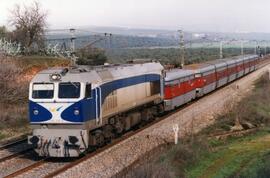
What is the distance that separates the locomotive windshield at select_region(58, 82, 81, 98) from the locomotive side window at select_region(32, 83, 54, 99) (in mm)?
383

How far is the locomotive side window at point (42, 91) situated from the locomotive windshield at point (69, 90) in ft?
1.26

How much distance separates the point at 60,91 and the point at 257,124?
15.0 metres

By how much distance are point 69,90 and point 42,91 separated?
43.3 inches

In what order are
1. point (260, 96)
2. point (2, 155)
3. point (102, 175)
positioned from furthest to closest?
point (260, 96) < point (2, 155) < point (102, 175)

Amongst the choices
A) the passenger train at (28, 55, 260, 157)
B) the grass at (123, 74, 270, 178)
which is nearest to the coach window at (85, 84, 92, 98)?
the passenger train at (28, 55, 260, 157)

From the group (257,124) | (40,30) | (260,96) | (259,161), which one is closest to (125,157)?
(259,161)

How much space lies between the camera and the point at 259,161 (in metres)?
19.6

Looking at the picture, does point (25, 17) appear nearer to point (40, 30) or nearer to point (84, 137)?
point (40, 30)

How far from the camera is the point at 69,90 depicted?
67.4ft

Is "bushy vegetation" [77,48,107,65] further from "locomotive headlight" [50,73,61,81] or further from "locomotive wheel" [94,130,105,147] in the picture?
"locomotive headlight" [50,73,61,81]

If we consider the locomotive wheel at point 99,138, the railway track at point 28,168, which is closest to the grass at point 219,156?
the locomotive wheel at point 99,138

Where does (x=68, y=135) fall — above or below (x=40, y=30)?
below

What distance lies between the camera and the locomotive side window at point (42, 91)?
68.0ft

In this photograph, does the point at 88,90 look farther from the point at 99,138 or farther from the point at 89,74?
the point at 99,138
